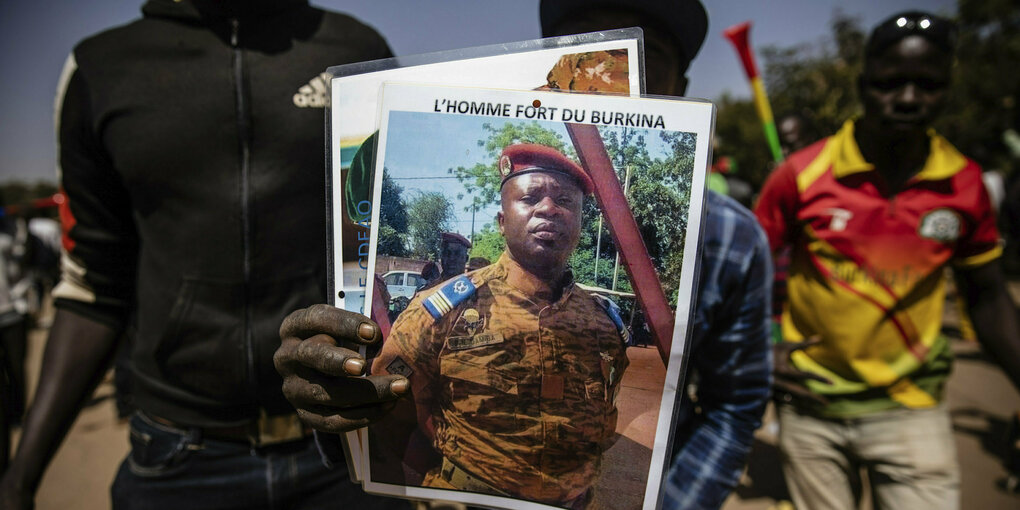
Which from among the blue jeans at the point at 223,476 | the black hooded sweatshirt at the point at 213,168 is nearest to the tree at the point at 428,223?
the black hooded sweatshirt at the point at 213,168

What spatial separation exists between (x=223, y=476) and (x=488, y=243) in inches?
36.0

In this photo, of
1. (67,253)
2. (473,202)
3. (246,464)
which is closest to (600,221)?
(473,202)

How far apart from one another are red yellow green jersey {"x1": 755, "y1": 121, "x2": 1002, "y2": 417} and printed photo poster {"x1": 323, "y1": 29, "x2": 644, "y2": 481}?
1546 mm

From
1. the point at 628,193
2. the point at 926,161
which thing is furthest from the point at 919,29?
the point at 628,193

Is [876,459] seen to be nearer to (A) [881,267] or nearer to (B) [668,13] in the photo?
(A) [881,267]

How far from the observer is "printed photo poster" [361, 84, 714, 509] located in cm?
80

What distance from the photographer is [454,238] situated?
812 millimetres

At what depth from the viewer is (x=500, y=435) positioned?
0.84 metres

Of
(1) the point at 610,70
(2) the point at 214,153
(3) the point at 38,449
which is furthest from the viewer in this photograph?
(3) the point at 38,449

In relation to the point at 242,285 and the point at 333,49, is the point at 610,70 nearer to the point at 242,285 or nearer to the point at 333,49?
the point at 333,49

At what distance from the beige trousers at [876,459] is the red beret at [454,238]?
1823mm

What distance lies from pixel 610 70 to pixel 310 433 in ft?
3.31

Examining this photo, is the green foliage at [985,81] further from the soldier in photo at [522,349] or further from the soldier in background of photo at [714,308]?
the soldier in photo at [522,349]

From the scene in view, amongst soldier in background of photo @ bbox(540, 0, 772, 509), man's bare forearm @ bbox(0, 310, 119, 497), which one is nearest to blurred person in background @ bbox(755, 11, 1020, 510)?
soldier in background of photo @ bbox(540, 0, 772, 509)
